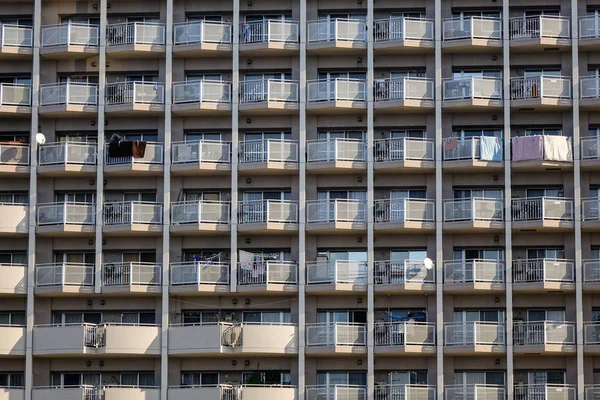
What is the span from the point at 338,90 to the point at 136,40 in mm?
11559

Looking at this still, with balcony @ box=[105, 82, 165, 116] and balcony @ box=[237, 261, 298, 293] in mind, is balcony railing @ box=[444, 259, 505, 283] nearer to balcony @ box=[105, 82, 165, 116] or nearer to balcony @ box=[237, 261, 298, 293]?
balcony @ box=[237, 261, 298, 293]

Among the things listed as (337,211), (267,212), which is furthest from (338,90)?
(267,212)

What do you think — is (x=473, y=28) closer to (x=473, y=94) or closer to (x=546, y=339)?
(x=473, y=94)

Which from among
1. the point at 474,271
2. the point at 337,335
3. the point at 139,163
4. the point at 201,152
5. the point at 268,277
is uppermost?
the point at 201,152

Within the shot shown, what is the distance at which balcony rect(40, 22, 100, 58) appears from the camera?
82.2 metres

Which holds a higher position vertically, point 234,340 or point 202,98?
point 202,98

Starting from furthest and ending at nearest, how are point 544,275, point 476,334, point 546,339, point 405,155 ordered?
point 405,155 < point 544,275 < point 476,334 < point 546,339

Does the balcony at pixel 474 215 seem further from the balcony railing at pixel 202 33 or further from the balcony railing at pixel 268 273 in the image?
the balcony railing at pixel 202 33

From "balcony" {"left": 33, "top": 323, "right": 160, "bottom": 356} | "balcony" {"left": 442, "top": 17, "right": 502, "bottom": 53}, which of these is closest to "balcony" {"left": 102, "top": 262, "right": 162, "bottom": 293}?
"balcony" {"left": 33, "top": 323, "right": 160, "bottom": 356}

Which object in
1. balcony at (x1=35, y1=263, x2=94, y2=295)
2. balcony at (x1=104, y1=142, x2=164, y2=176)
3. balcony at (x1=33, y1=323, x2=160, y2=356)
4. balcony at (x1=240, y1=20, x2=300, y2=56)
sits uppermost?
balcony at (x1=240, y1=20, x2=300, y2=56)

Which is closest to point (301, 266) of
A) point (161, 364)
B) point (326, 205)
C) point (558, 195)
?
point (326, 205)

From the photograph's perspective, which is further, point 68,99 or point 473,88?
point 68,99

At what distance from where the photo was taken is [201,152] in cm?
8056

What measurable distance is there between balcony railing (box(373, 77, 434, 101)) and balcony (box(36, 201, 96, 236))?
55.7 ft
